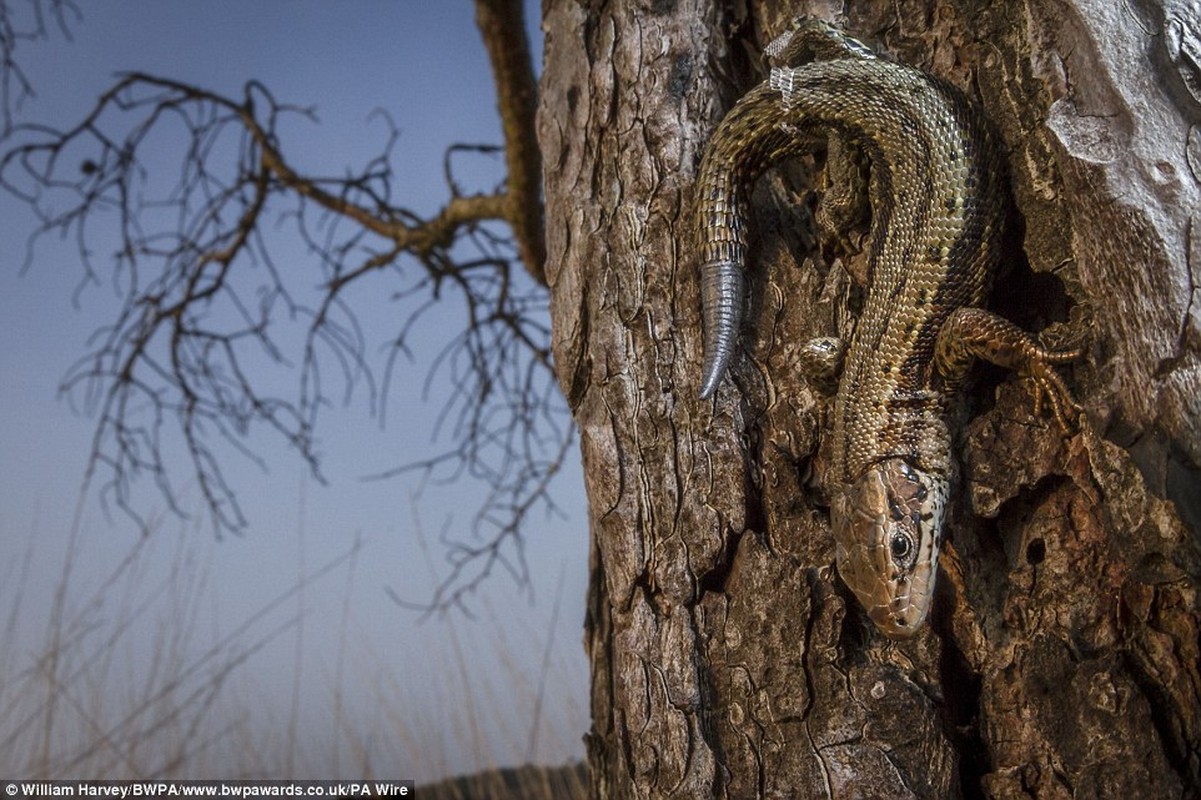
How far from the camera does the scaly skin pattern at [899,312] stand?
72.5 inches

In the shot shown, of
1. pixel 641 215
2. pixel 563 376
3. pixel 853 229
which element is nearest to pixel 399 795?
pixel 563 376

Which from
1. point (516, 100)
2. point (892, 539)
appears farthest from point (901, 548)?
point (516, 100)

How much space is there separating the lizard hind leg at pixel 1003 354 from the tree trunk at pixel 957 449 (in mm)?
30

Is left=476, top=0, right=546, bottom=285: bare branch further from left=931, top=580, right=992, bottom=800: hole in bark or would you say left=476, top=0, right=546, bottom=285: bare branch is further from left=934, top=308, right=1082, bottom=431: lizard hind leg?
left=931, top=580, right=992, bottom=800: hole in bark

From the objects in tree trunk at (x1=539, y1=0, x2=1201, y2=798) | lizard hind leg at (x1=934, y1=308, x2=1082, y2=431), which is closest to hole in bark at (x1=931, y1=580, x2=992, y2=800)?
tree trunk at (x1=539, y1=0, x2=1201, y2=798)

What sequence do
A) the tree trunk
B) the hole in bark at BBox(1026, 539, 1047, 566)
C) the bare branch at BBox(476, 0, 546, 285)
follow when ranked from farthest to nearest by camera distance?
1. the bare branch at BBox(476, 0, 546, 285)
2. the hole in bark at BBox(1026, 539, 1047, 566)
3. the tree trunk

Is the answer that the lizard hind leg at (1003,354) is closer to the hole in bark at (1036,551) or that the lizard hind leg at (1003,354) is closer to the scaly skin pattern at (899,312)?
the scaly skin pattern at (899,312)

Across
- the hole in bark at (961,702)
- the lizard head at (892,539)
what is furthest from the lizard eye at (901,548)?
the hole in bark at (961,702)

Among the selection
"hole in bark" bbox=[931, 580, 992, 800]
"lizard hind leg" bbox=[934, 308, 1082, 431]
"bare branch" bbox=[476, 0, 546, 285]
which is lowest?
"hole in bark" bbox=[931, 580, 992, 800]

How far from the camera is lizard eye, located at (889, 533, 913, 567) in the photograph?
5.97 ft

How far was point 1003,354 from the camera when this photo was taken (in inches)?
70.1

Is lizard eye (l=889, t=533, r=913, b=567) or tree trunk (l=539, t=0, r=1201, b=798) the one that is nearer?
tree trunk (l=539, t=0, r=1201, b=798)

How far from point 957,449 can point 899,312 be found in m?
0.27

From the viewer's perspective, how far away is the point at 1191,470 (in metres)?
1.52
